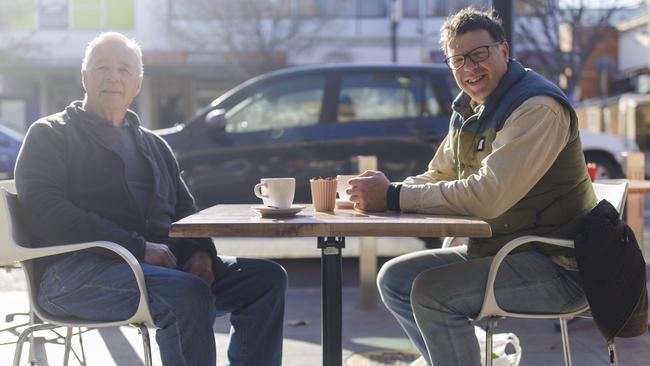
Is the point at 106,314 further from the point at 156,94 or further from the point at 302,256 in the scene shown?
the point at 156,94

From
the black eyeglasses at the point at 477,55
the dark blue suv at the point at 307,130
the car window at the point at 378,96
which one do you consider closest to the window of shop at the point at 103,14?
the dark blue suv at the point at 307,130

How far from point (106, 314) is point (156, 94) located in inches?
1117

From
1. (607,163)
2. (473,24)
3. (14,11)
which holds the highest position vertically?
(14,11)

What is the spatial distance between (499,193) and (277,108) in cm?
491

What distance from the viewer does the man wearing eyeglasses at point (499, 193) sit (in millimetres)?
2756

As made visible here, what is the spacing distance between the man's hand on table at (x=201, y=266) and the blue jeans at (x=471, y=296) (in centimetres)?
86

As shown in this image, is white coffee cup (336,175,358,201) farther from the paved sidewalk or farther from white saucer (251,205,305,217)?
the paved sidewalk

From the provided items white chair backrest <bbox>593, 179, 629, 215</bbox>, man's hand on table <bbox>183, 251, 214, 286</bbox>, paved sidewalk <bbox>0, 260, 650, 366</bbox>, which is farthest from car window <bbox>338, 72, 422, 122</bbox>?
man's hand on table <bbox>183, 251, 214, 286</bbox>

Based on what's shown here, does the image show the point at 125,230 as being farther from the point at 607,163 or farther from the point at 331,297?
the point at 607,163

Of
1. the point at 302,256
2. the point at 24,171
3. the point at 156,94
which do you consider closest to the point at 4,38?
the point at 156,94

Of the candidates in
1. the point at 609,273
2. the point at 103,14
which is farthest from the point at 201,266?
the point at 103,14

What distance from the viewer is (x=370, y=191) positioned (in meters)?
2.84

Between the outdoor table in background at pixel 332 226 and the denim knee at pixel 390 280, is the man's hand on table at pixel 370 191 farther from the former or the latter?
the denim knee at pixel 390 280

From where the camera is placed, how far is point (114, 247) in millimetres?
2816
